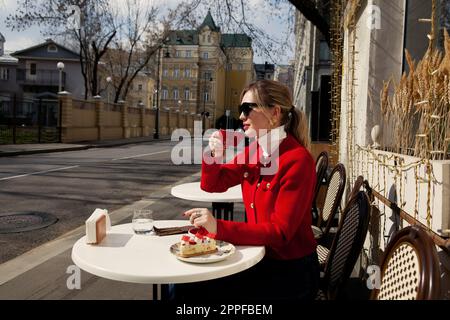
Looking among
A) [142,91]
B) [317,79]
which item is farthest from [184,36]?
[142,91]

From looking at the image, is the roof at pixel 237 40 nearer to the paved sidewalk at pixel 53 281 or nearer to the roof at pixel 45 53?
the paved sidewalk at pixel 53 281

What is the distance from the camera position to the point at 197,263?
6.74 ft

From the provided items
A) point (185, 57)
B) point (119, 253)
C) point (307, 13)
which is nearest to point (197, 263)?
point (119, 253)

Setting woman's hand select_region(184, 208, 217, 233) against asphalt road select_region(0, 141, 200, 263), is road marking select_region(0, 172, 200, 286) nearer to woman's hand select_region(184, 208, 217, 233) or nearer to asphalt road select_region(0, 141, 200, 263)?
asphalt road select_region(0, 141, 200, 263)

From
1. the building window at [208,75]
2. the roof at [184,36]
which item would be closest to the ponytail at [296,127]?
the roof at [184,36]

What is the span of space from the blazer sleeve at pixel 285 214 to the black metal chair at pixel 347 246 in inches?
10.5

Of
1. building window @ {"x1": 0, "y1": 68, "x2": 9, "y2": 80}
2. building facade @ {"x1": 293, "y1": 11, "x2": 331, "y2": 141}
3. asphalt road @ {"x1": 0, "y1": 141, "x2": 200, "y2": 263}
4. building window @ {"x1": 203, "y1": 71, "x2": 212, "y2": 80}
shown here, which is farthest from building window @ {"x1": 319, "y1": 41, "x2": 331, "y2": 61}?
building window @ {"x1": 203, "y1": 71, "x2": 212, "y2": 80}

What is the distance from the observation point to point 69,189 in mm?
9375

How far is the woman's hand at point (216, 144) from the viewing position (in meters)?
2.66

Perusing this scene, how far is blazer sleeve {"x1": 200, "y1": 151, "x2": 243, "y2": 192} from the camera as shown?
2.87 metres

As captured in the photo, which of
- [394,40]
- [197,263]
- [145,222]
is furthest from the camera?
[394,40]

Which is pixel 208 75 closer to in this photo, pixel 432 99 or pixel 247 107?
pixel 247 107
